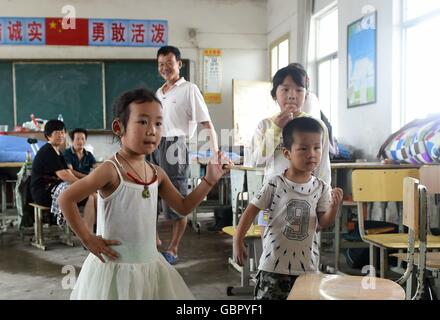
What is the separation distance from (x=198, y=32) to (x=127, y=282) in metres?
7.05

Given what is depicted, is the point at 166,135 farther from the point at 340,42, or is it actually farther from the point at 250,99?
the point at 250,99

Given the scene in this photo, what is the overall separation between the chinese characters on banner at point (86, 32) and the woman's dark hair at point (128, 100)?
662cm

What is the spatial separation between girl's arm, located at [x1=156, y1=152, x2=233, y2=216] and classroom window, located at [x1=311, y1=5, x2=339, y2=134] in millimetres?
4621

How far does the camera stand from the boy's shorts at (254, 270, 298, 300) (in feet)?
5.47

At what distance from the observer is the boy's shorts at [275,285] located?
1668 millimetres

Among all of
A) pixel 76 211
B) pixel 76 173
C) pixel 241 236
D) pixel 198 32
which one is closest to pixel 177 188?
pixel 76 173

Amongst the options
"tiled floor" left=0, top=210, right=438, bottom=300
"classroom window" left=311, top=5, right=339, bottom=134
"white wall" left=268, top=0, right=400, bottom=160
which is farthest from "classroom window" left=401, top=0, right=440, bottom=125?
"tiled floor" left=0, top=210, right=438, bottom=300

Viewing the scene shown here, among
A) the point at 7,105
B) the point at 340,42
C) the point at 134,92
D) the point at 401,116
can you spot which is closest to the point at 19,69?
the point at 7,105

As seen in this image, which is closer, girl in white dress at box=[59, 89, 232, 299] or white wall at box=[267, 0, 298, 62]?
girl in white dress at box=[59, 89, 232, 299]

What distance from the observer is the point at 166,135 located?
335 centimetres

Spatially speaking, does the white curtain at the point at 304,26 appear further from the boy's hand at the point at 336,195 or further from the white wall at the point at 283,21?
the boy's hand at the point at 336,195

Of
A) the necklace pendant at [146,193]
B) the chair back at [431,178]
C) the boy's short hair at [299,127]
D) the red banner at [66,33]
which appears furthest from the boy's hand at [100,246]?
the red banner at [66,33]

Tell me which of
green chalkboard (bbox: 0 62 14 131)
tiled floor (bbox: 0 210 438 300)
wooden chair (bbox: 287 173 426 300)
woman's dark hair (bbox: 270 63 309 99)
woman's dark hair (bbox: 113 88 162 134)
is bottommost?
tiled floor (bbox: 0 210 438 300)

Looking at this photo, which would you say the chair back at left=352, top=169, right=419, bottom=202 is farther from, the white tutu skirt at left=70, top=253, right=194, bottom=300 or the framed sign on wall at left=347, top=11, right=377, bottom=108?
the framed sign on wall at left=347, top=11, right=377, bottom=108
